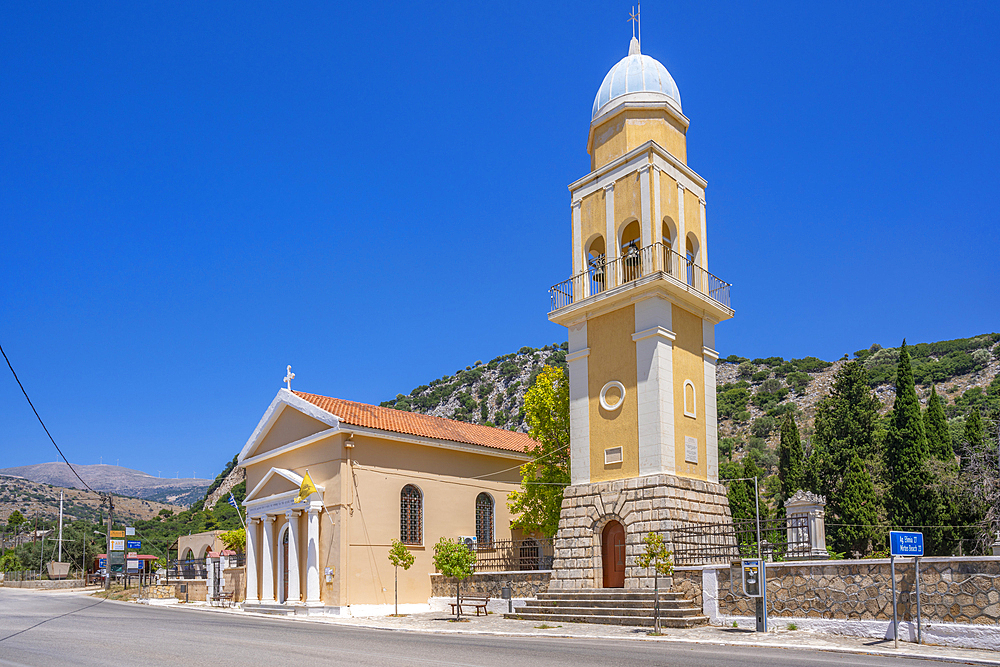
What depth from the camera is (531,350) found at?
104938 millimetres

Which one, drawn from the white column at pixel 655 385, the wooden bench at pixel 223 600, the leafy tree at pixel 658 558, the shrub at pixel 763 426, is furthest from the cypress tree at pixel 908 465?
the shrub at pixel 763 426

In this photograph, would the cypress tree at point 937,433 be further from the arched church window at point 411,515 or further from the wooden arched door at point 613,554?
the arched church window at point 411,515

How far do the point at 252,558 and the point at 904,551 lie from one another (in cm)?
2519

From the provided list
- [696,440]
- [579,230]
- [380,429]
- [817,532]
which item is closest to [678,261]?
[579,230]

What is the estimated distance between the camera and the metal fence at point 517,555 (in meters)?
28.1

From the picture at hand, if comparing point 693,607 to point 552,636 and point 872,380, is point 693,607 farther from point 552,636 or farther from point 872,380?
point 872,380

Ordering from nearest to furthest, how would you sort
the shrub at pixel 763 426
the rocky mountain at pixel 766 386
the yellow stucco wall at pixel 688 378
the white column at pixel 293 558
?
the yellow stucco wall at pixel 688 378 → the white column at pixel 293 558 → the rocky mountain at pixel 766 386 → the shrub at pixel 763 426

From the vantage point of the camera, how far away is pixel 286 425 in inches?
1238

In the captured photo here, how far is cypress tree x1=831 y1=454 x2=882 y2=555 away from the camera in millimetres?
32969

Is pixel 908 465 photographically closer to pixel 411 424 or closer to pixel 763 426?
pixel 411 424

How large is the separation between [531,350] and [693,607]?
281 feet

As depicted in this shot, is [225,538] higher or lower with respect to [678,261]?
lower

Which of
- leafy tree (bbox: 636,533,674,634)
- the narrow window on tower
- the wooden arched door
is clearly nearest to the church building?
the wooden arched door

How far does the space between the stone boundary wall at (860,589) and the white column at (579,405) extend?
5132 mm
